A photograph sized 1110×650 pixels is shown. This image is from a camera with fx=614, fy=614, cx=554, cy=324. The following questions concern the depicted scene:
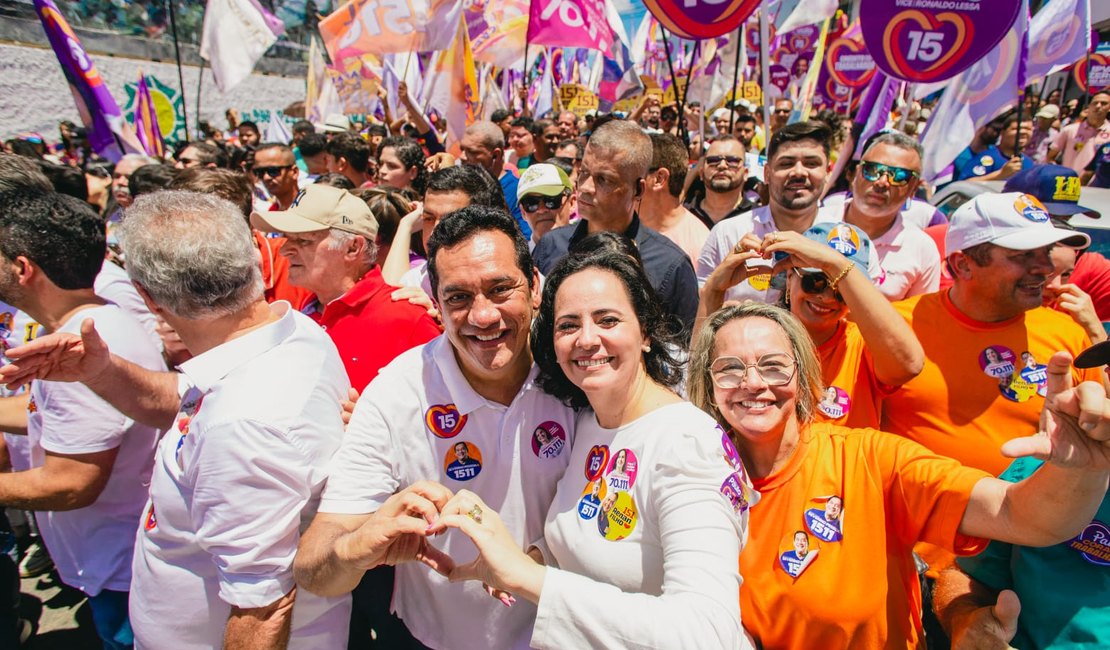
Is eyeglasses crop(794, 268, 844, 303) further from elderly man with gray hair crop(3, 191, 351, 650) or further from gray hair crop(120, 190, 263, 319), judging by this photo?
gray hair crop(120, 190, 263, 319)

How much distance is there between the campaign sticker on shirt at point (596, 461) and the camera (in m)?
1.60

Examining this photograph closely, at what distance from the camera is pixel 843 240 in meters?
2.39

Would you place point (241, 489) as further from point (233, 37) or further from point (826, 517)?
point (233, 37)

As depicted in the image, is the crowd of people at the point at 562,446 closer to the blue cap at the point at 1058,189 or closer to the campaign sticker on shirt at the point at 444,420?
the campaign sticker on shirt at the point at 444,420

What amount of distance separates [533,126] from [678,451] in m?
7.03

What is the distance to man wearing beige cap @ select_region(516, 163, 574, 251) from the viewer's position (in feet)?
13.1

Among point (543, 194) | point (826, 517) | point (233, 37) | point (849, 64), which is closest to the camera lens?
point (826, 517)

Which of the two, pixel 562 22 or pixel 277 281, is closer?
pixel 277 281

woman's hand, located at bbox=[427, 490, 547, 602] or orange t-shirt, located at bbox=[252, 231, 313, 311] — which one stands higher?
woman's hand, located at bbox=[427, 490, 547, 602]

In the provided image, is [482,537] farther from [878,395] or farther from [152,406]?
[878,395]

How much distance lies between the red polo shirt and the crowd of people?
0.02m

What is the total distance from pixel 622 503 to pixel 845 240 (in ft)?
4.98

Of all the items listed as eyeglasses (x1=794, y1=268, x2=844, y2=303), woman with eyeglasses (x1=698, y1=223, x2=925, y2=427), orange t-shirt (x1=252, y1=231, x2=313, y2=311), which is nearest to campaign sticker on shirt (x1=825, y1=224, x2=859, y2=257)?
woman with eyeglasses (x1=698, y1=223, x2=925, y2=427)

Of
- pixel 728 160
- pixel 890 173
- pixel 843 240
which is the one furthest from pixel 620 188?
pixel 728 160
